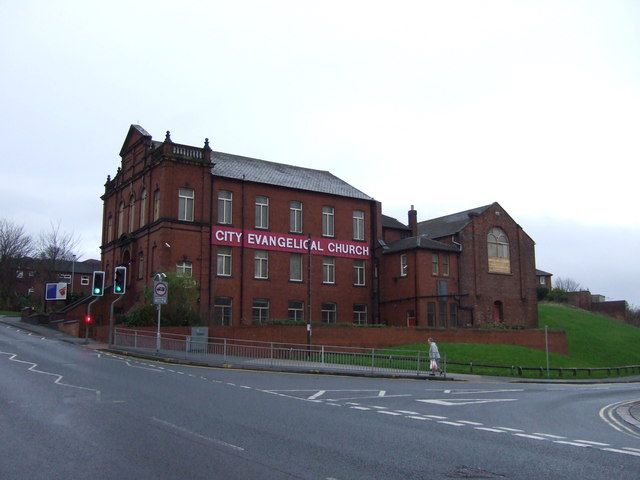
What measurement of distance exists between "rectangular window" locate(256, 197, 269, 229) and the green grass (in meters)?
13.4

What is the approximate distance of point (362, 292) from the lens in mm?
51094

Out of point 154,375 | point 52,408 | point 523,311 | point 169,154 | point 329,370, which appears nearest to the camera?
point 52,408

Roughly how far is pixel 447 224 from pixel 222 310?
21553 mm

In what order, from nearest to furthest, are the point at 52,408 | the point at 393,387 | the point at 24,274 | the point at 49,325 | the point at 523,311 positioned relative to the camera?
the point at 52,408 → the point at 393,387 → the point at 49,325 → the point at 523,311 → the point at 24,274

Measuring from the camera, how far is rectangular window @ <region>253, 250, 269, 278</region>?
152 ft

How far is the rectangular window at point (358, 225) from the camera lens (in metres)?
51.8

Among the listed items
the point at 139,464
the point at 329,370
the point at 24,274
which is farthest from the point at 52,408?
the point at 24,274

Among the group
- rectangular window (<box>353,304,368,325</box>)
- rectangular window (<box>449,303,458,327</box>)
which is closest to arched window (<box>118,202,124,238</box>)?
rectangular window (<box>353,304,368,325</box>)

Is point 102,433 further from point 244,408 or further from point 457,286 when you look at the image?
point 457,286

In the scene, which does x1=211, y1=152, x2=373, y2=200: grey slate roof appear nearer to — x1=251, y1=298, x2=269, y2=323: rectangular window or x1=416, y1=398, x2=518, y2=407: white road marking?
x1=251, y1=298, x2=269, y2=323: rectangular window

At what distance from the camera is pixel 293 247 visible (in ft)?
158

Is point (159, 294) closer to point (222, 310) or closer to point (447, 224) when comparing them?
point (222, 310)

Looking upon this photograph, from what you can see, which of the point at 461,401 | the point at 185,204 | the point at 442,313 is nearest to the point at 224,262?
the point at 185,204

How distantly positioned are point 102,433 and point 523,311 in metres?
48.4
